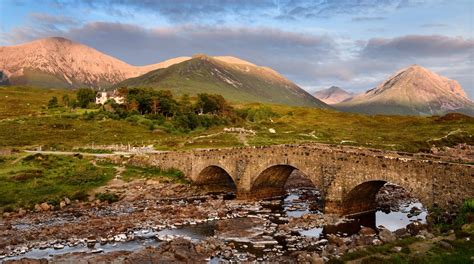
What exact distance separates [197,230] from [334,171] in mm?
13820

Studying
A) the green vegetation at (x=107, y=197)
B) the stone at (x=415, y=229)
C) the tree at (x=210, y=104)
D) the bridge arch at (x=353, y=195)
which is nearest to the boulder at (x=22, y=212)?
the green vegetation at (x=107, y=197)

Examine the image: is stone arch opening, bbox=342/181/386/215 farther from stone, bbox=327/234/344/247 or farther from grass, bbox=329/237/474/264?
grass, bbox=329/237/474/264

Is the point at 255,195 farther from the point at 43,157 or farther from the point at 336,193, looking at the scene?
the point at 43,157

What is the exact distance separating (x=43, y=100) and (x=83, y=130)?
96.5 meters

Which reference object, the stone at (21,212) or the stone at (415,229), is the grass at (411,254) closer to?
the stone at (415,229)

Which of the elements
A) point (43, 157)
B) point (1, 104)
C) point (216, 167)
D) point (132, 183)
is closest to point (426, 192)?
point (216, 167)

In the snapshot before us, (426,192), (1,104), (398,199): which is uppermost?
(1,104)

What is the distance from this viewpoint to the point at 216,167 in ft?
189

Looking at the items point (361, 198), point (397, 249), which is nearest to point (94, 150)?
point (361, 198)

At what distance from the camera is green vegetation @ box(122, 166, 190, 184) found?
196 ft

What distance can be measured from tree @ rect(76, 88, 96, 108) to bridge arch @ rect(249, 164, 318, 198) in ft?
381

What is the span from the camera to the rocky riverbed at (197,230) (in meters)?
28.8

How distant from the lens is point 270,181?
5216cm

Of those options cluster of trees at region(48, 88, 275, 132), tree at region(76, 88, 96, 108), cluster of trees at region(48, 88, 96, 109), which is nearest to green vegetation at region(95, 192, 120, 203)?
cluster of trees at region(48, 88, 275, 132)
